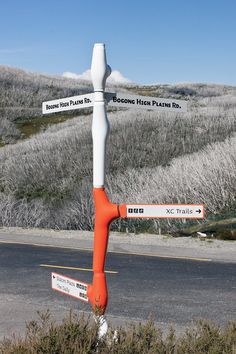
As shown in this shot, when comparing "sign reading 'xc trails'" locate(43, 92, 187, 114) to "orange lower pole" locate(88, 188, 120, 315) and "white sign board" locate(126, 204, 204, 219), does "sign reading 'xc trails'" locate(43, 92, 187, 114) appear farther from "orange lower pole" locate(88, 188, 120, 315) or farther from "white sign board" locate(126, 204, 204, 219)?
"white sign board" locate(126, 204, 204, 219)

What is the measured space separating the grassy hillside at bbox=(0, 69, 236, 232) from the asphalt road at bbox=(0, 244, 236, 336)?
6.46 metres

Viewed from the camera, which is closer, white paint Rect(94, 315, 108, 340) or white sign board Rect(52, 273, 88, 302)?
white paint Rect(94, 315, 108, 340)

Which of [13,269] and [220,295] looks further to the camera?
[13,269]

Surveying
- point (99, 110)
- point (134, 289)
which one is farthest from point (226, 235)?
point (99, 110)

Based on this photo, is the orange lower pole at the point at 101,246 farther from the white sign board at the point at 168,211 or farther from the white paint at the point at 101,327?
the white sign board at the point at 168,211

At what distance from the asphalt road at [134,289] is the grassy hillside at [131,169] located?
21.2 feet

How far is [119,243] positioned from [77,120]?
122 ft

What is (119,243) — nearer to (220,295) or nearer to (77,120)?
(220,295)

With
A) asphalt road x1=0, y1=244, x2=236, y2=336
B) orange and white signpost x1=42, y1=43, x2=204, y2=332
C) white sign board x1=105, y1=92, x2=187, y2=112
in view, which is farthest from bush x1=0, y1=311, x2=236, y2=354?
asphalt road x1=0, y1=244, x2=236, y2=336

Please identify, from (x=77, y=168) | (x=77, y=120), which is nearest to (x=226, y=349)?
(x=77, y=168)

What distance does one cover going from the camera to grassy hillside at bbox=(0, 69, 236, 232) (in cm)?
2198

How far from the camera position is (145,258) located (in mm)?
14367

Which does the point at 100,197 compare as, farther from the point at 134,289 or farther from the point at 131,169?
the point at 131,169

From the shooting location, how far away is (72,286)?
5.14 meters
